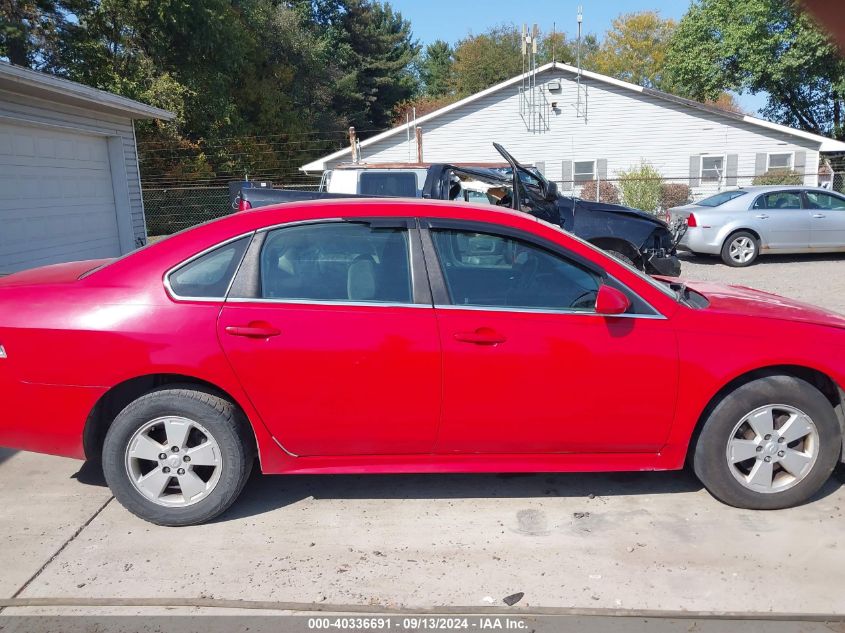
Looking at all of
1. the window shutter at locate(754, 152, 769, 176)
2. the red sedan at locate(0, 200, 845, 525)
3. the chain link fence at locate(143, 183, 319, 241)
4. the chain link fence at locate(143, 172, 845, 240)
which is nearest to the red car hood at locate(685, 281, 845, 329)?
the red sedan at locate(0, 200, 845, 525)

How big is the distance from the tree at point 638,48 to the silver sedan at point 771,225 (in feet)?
160

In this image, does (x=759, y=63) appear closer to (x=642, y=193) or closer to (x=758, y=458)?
(x=642, y=193)

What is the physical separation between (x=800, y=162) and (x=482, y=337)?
26.1 metres

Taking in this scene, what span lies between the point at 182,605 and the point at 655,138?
26108mm

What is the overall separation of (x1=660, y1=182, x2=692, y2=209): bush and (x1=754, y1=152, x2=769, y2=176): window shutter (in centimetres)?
338

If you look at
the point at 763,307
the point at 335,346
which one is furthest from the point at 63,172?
the point at 763,307

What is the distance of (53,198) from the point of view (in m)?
10.6

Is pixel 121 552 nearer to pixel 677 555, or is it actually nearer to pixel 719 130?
pixel 677 555

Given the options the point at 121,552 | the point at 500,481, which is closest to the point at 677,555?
the point at 500,481

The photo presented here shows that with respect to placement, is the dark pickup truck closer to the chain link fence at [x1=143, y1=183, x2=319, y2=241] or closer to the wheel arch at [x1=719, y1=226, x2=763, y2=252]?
the wheel arch at [x1=719, y1=226, x2=763, y2=252]

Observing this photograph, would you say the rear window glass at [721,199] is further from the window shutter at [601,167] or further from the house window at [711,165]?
the house window at [711,165]

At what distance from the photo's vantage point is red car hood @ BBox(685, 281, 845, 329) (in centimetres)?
383

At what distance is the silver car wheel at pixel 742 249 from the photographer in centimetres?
1341

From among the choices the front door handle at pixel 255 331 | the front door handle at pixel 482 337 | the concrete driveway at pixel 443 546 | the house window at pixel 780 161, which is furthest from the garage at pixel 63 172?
the house window at pixel 780 161
